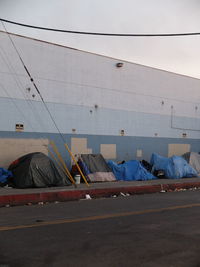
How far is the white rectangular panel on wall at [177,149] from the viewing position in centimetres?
2512

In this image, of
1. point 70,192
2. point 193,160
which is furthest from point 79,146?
point 193,160

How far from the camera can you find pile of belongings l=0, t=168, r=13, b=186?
1552 centimetres

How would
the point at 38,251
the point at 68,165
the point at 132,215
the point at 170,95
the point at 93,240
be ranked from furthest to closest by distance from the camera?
the point at 170,95 < the point at 68,165 < the point at 132,215 < the point at 93,240 < the point at 38,251

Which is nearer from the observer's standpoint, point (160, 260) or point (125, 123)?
point (160, 260)

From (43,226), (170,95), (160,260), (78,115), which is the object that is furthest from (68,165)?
(160,260)

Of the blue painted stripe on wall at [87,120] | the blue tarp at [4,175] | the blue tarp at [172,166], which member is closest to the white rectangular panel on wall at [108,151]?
the blue painted stripe on wall at [87,120]

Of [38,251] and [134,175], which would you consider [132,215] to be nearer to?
[38,251]

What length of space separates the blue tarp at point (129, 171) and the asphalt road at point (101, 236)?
27.6ft

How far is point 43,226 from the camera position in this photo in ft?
27.0

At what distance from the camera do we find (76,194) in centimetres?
1444

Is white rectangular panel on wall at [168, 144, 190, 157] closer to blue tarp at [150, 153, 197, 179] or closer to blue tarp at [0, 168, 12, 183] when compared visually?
blue tarp at [150, 153, 197, 179]

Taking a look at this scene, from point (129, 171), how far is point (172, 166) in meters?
3.04

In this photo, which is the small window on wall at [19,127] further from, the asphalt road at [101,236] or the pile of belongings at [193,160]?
the pile of belongings at [193,160]

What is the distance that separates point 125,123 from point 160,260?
1693cm
